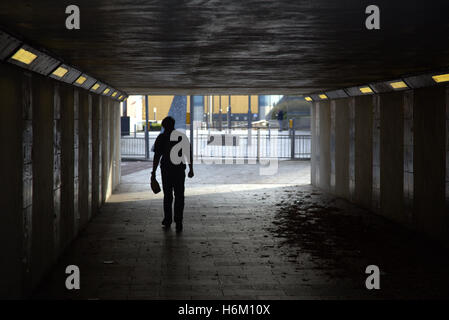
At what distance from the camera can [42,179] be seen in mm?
6938

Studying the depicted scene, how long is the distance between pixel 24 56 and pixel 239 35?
2.32 meters

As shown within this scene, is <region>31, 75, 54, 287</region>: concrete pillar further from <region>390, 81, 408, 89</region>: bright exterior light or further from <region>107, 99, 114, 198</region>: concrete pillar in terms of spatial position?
<region>107, 99, 114, 198</region>: concrete pillar

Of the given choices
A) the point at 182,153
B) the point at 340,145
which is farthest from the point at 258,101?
the point at 182,153

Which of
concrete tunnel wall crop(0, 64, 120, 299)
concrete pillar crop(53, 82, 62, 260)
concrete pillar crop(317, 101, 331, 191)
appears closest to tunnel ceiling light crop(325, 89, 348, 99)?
concrete pillar crop(317, 101, 331, 191)

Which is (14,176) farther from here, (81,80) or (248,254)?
(81,80)

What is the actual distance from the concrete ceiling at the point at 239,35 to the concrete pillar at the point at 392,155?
1.09 meters

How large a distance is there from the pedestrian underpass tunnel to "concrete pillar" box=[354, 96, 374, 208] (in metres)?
0.06

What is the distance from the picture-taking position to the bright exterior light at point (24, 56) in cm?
565

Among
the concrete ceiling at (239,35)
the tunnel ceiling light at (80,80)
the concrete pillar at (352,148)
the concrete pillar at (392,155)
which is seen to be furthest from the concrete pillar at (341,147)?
the tunnel ceiling light at (80,80)

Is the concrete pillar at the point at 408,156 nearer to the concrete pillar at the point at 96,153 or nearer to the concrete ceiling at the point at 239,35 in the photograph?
the concrete ceiling at the point at 239,35

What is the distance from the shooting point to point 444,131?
28.6 feet

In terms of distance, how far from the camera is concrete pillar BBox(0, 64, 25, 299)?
5.41 metres

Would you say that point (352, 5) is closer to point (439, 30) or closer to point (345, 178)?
point (439, 30)

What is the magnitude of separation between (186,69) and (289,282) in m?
4.51
